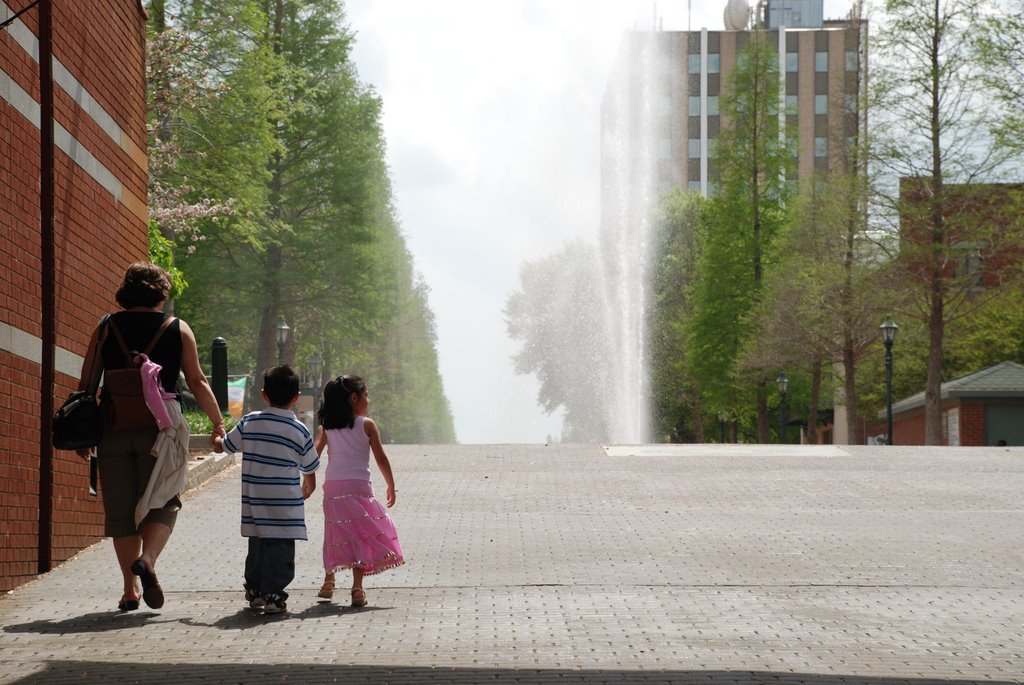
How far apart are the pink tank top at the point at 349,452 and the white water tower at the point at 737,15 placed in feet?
339

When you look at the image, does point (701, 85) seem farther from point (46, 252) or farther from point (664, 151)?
point (46, 252)

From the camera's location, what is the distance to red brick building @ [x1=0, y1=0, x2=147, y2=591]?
10000mm

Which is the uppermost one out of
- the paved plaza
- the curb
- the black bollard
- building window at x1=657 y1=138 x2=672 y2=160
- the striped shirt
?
building window at x1=657 y1=138 x2=672 y2=160

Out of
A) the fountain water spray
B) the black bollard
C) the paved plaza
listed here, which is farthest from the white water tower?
the paved plaza

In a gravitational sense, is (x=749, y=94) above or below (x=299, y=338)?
above

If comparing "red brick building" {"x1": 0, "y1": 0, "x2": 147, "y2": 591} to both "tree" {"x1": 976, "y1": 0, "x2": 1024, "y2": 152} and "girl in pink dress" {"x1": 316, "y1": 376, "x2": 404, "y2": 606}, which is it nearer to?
"girl in pink dress" {"x1": 316, "y1": 376, "x2": 404, "y2": 606}

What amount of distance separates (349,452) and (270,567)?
1018mm

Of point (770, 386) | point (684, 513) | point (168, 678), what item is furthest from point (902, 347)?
point (168, 678)

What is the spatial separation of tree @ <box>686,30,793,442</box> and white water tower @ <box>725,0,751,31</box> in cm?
5710

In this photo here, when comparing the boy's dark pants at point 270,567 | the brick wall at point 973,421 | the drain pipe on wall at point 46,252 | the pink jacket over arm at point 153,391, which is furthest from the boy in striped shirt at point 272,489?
the brick wall at point 973,421

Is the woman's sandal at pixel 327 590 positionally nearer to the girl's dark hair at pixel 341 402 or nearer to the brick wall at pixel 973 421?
the girl's dark hair at pixel 341 402

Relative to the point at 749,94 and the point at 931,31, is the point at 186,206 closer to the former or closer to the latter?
the point at 931,31

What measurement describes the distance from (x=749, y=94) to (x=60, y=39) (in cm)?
4388

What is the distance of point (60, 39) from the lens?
444 inches
